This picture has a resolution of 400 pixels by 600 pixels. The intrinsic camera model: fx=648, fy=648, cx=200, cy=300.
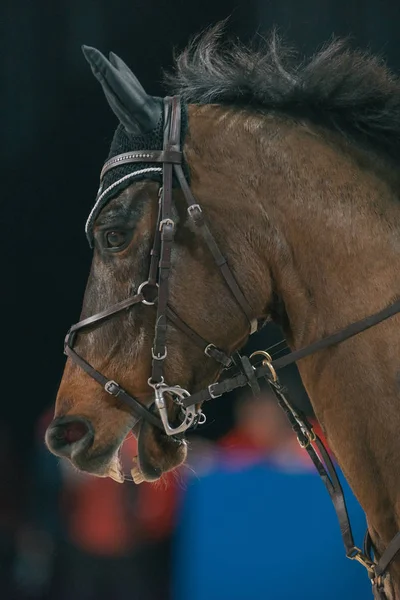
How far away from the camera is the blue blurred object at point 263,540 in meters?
2.32

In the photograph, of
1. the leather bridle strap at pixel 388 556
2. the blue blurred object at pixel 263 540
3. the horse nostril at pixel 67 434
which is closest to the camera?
the leather bridle strap at pixel 388 556

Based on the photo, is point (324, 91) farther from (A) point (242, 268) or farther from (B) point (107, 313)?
(B) point (107, 313)

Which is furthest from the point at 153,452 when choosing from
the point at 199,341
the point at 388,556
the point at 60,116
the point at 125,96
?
the point at 60,116

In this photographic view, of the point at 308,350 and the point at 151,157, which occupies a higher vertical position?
the point at 151,157

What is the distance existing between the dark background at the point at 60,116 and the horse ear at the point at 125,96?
1.27 meters

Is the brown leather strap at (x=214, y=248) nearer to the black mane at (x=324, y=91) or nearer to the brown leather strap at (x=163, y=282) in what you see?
the brown leather strap at (x=163, y=282)

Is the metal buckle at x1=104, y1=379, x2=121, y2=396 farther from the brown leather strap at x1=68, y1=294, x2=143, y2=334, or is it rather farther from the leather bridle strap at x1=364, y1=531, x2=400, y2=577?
the leather bridle strap at x1=364, y1=531, x2=400, y2=577

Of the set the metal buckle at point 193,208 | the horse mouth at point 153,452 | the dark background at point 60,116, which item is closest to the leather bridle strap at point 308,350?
the horse mouth at point 153,452

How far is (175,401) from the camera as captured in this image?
1266 mm

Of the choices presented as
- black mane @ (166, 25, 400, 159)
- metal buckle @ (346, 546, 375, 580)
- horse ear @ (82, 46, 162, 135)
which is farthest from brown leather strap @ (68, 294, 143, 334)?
metal buckle @ (346, 546, 375, 580)

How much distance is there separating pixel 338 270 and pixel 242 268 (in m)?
0.18

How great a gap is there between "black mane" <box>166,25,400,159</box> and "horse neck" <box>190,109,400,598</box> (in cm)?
5

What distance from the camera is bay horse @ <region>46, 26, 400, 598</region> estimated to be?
47.6 inches

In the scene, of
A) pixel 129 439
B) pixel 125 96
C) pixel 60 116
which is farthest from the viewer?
pixel 60 116
